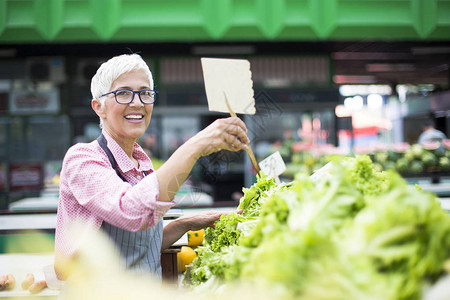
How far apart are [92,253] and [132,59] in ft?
2.42

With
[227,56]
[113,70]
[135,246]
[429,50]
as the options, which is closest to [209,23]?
[227,56]

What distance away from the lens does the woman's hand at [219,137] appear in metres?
1.21

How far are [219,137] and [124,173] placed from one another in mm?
499

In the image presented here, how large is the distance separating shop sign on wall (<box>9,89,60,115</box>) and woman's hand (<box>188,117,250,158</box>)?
5.22 meters

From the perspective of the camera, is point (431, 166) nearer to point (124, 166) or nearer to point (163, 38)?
point (163, 38)

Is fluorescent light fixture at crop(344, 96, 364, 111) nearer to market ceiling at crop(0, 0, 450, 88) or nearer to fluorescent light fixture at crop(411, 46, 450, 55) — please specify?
market ceiling at crop(0, 0, 450, 88)

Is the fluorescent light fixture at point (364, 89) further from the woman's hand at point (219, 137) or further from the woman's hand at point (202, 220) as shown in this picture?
the woman's hand at point (219, 137)

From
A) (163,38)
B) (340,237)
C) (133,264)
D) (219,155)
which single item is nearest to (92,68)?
(163,38)

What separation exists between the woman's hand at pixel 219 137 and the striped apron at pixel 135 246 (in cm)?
45

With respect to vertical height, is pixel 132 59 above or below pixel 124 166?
above

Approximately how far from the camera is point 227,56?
560cm

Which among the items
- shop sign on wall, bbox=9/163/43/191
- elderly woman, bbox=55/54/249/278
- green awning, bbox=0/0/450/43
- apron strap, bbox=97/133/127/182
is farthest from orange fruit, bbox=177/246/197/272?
shop sign on wall, bbox=9/163/43/191

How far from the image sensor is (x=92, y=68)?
5.62 m

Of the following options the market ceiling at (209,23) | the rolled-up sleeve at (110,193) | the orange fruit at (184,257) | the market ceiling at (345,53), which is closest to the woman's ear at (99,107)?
the rolled-up sleeve at (110,193)
